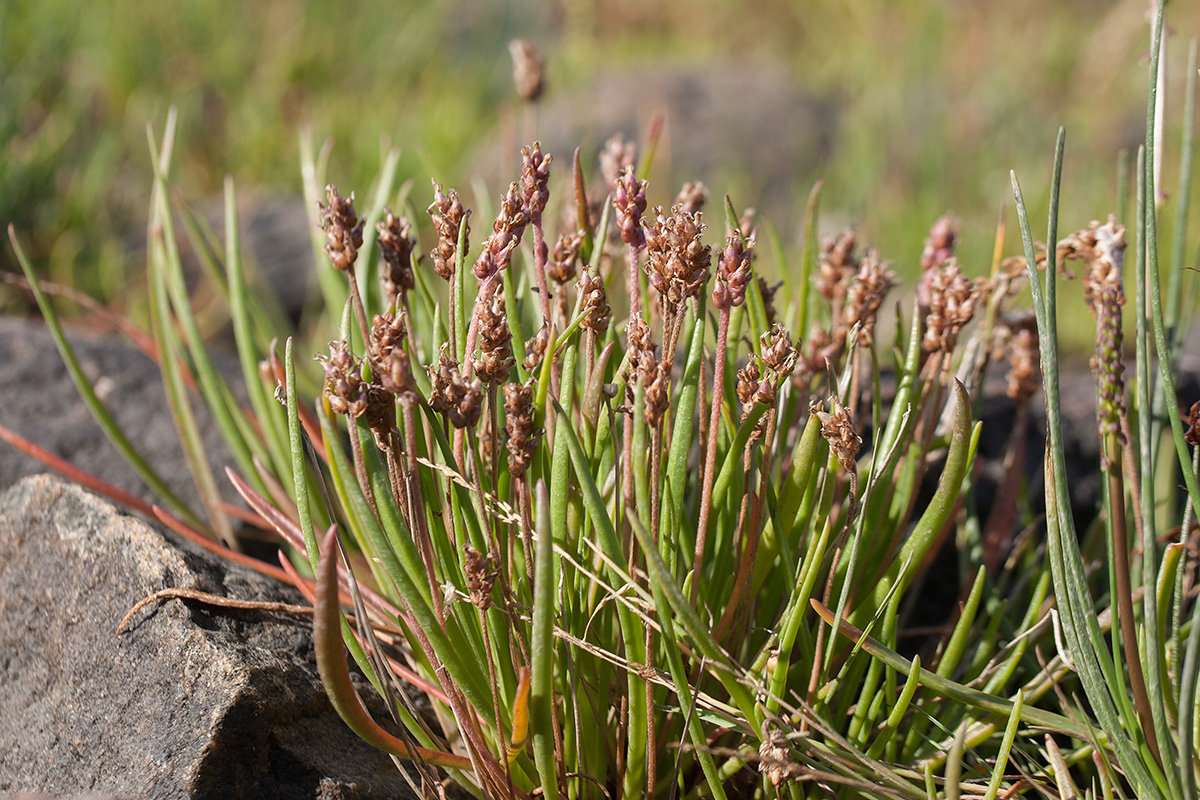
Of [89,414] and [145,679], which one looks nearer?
[145,679]

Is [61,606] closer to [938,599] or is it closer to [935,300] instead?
[935,300]

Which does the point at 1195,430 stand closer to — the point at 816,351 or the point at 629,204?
the point at 816,351

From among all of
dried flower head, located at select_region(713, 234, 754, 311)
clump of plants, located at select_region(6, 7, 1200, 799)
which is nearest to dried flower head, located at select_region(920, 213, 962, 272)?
clump of plants, located at select_region(6, 7, 1200, 799)

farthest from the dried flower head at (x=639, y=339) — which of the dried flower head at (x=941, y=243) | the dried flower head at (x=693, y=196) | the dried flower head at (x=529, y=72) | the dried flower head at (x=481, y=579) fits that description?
the dried flower head at (x=529, y=72)

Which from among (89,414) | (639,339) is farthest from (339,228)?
(89,414)

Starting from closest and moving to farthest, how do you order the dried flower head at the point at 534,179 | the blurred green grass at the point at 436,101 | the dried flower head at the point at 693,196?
the dried flower head at the point at 534,179 → the dried flower head at the point at 693,196 → the blurred green grass at the point at 436,101

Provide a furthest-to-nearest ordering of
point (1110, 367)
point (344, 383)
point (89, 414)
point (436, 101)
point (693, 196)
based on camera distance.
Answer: point (436, 101), point (89, 414), point (693, 196), point (1110, 367), point (344, 383)

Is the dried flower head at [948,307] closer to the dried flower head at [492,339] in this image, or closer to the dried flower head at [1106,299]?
the dried flower head at [1106,299]

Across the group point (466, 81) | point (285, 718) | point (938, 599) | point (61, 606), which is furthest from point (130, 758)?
point (466, 81)
